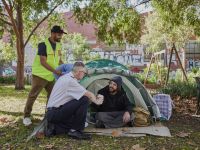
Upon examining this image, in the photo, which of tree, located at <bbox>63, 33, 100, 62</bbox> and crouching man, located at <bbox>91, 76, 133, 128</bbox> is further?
tree, located at <bbox>63, 33, 100, 62</bbox>

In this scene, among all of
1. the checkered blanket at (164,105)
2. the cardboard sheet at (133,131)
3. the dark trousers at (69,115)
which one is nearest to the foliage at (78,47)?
the checkered blanket at (164,105)

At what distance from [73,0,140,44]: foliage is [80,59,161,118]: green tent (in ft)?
16.2

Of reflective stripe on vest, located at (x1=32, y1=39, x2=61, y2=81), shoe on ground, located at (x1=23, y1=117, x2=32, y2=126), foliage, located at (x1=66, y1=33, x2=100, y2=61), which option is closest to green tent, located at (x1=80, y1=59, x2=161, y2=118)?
reflective stripe on vest, located at (x1=32, y1=39, x2=61, y2=81)

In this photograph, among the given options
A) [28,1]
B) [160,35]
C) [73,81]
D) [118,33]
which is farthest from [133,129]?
[160,35]

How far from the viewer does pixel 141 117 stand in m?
8.08

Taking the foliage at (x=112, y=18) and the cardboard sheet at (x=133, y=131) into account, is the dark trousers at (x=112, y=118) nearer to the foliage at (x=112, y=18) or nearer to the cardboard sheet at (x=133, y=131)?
the cardboard sheet at (x=133, y=131)

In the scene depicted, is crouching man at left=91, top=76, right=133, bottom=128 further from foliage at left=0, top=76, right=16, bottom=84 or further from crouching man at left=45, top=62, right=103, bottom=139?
foliage at left=0, top=76, right=16, bottom=84

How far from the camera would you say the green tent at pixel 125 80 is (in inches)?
334

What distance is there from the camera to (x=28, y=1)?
1081 centimetres

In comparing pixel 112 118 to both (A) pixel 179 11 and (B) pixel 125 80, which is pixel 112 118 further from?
(A) pixel 179 11

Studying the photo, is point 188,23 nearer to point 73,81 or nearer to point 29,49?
point 73,81

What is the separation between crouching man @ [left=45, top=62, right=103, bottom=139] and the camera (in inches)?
268

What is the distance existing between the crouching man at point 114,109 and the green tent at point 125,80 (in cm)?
46

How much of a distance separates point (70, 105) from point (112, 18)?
765cm
